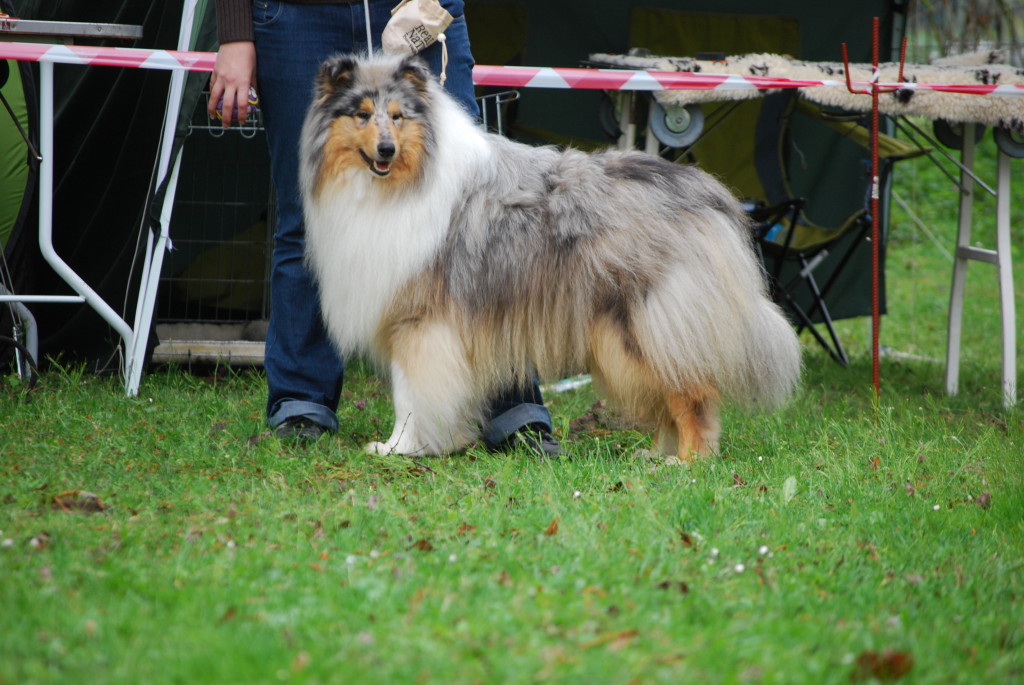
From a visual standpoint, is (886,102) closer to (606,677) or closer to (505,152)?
(505,152)

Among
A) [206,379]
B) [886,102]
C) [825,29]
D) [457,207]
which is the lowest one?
[206,379]

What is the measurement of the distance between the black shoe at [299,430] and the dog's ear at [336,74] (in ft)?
3.80

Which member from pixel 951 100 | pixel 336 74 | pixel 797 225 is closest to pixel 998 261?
pixel 951 100

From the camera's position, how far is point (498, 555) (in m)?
2.41

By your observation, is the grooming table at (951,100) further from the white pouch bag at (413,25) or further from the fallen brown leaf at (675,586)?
the fallen brown leaf at (675,586)

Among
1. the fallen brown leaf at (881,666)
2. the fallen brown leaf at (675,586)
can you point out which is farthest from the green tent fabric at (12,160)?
the fallen brown leaf at (881,666)

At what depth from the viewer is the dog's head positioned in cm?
324

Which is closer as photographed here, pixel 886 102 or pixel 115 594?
pixel 115 594

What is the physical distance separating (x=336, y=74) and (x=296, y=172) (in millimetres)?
467

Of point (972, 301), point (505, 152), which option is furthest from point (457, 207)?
point (972, 301)

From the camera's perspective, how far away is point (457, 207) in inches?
132

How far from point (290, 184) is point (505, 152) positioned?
0.79 meters

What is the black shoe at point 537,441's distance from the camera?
11.5 feet

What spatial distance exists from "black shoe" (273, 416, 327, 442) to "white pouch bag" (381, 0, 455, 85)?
134cm
